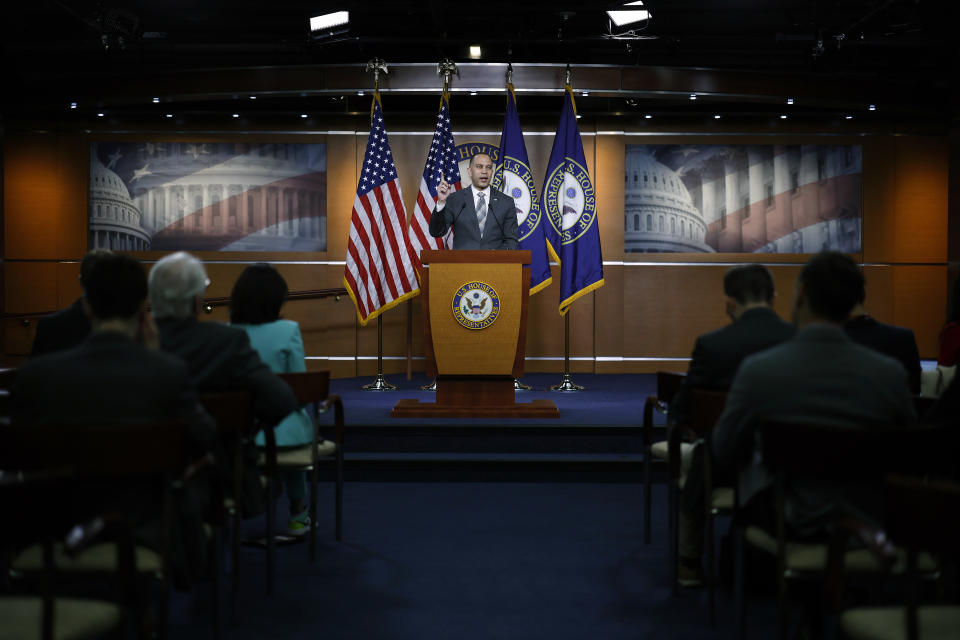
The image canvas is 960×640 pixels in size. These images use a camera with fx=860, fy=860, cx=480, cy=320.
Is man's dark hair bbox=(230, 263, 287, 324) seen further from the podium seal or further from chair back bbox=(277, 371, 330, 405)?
the podium seal

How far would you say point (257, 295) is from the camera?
3.85 m

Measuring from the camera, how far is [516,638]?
119 inches

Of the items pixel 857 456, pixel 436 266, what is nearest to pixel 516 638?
pixel 857 456

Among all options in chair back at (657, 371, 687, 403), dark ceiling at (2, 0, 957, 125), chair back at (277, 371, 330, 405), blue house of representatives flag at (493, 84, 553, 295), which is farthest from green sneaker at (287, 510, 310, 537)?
dark ceiling at (2, 0, 957, 125)

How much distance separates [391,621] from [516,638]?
48 centimetres

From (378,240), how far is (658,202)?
3313mm

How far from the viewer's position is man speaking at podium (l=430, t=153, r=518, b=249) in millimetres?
7008

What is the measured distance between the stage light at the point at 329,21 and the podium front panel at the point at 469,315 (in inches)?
119

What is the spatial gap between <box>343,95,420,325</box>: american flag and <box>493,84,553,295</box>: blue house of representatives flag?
103 centimetres

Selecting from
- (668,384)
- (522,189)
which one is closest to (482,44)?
(522,189)

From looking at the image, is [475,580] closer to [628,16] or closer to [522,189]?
[522,189]

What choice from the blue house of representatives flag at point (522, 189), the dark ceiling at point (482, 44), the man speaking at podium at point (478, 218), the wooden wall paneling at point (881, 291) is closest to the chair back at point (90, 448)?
the man speaking at podium at point (478, 218)

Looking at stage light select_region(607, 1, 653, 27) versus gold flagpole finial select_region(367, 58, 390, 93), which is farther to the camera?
gold flagpole finial select_region(367, 58, 390, 93)

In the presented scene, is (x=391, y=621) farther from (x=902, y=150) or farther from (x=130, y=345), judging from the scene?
(x=902, y=150)
